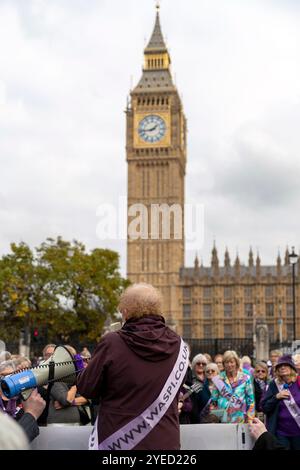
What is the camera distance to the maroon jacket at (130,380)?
3.78 metres

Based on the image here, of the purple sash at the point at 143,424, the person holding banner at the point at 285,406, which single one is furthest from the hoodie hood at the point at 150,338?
the person holding banner at the point at 285,406

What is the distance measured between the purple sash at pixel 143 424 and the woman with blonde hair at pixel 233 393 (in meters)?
3.32

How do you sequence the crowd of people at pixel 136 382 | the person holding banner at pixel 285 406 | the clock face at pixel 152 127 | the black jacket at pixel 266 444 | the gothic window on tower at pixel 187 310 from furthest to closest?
the clock face at pixel 152 127, the gothic window on tower at pixel 187 310, the person holding banner at pixel 285 406, the black jacket at pixel 266 444, the crowd of people at pixel 136 382

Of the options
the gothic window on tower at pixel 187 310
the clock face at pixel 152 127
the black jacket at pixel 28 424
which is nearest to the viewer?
the black jacket at pixel 28 424

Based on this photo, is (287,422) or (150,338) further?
(287,422)

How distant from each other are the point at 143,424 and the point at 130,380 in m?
0.25

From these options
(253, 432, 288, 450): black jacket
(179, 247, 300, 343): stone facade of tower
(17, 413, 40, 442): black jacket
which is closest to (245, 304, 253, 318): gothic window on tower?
(179, 247, 300, 343): stone facade of tower

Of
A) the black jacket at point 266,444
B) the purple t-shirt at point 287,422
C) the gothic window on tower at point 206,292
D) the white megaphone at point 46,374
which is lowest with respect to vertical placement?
the purple t-shirt at point 287,422

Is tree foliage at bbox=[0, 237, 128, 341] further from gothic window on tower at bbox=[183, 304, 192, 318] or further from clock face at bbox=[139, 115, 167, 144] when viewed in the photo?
clock face at bbox=[139, 115, 167, 144]

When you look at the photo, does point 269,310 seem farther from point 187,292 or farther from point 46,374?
point 46,374

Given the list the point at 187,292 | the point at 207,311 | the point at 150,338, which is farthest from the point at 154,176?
the point at 150,338

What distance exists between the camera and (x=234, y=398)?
721 cm

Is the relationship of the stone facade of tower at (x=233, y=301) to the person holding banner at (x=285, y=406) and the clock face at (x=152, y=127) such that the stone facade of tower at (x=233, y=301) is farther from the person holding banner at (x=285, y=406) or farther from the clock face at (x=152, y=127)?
the person holding banner at (x=285, y=406)
